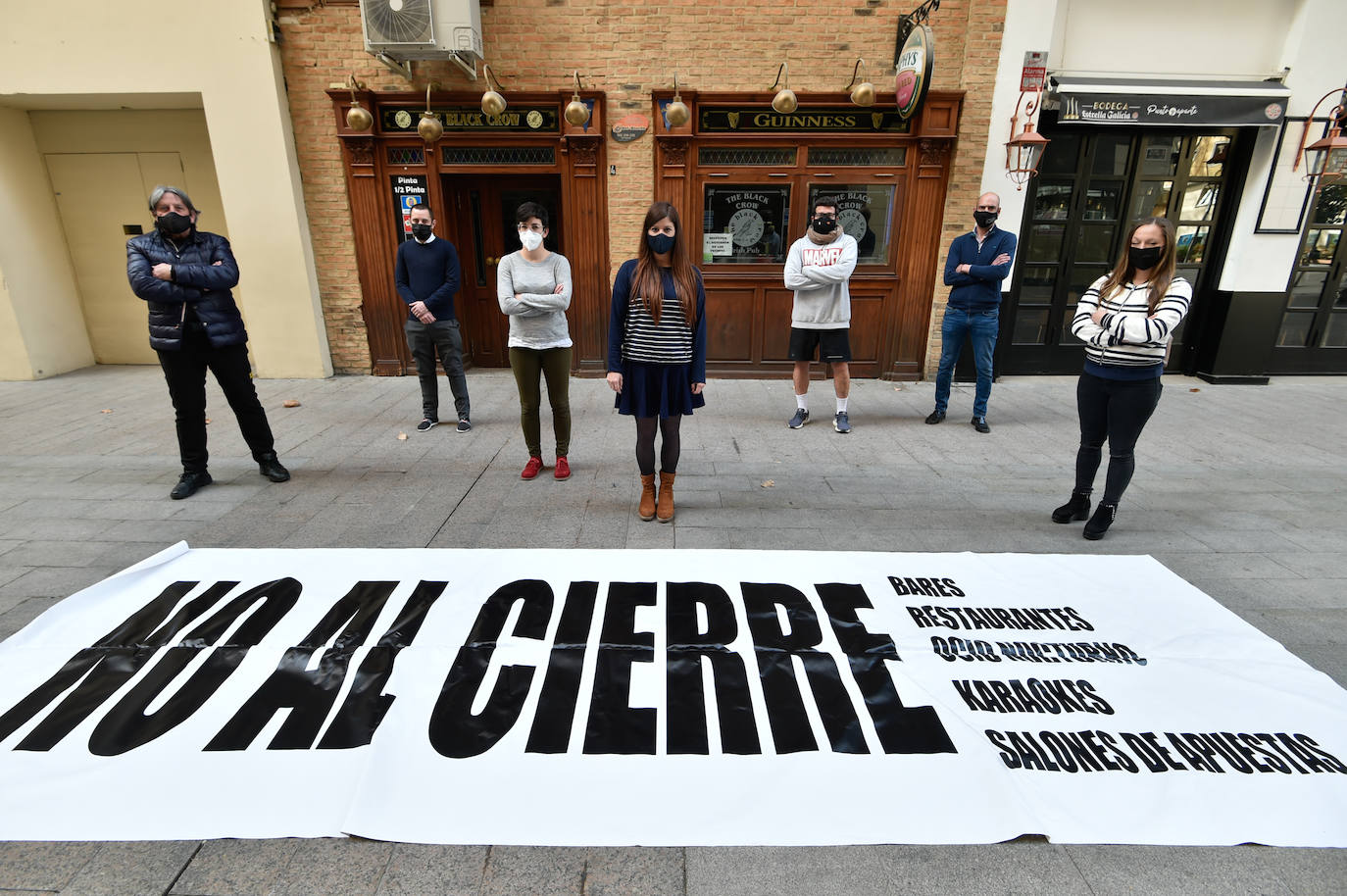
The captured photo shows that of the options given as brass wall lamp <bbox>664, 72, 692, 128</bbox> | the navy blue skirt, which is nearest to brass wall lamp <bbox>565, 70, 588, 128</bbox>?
brass wall lamp <bbox>664, 72, 692, 128</bbox>

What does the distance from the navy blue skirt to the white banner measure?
114cm

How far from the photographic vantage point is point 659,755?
95.0 inches

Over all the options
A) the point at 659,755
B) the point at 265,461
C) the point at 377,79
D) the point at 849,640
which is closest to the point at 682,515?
the point at 849,640

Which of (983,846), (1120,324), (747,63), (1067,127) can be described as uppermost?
(747,63)

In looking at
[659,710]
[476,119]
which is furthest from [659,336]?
[476,119]

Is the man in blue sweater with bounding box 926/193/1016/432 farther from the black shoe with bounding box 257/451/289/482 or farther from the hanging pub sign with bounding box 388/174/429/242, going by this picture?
the hanging pub sign with bounding box 388/174/429/242

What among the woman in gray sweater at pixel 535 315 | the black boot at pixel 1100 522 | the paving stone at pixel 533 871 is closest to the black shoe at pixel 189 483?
the woman in gray sweater at pixel 535 315

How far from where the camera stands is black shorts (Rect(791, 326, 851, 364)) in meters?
6.46

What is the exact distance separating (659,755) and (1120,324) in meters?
3.56

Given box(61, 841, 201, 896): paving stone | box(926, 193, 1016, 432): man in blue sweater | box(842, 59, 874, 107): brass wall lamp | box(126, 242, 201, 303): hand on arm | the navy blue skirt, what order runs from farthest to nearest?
1. box(842, 59, 874, 107): brass wall lamp
2. box(926, 193, 1016, 432): man in blue sweater
3. box(126, 242, 201, 303): hand on arm
4. the navy blue skirt
5. box(61, 841, 201, 896): paving stone

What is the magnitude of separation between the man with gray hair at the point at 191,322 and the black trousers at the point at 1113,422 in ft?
19.5

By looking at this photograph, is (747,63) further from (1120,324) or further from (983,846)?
(983,846)

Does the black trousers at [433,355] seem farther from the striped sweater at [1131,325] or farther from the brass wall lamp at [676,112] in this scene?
the striped sweater at [1131,325]

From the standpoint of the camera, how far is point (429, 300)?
6.15 metres
